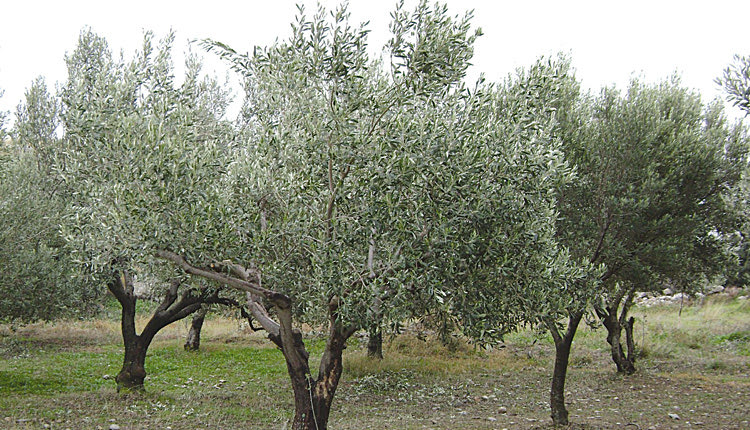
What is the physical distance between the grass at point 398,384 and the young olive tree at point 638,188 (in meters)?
4.94

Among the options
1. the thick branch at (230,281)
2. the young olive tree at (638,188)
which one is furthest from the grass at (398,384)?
the young olive tree at (638,188)

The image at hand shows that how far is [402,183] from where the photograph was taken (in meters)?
8.59

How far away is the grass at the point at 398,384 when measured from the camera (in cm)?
1581

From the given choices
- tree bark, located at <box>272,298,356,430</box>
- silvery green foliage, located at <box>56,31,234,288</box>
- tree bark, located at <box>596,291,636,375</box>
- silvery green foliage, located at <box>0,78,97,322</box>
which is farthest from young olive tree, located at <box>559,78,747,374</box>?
silvery green foliage, located at <box>0,78,97,322</box>

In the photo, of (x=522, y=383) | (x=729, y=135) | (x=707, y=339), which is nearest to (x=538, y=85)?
(x=729, y=135)

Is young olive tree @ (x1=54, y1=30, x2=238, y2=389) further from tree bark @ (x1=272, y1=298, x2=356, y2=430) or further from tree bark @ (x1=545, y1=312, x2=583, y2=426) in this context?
tree bark @ (x1=545, y1=312, x2=583, y2=426)

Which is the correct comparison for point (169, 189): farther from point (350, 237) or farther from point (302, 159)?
point (350, 237)

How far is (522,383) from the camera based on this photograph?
76.9ft

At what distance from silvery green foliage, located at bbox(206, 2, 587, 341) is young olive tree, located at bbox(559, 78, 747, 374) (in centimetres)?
500

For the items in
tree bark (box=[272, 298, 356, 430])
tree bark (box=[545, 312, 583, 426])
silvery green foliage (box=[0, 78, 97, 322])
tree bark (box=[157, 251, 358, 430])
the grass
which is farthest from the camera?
silvery green foliage (box=[0, 78, 97, 322])

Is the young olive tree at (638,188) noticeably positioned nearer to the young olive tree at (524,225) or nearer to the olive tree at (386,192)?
the young olive tree at (524,225)

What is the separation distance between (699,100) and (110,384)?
905 inches

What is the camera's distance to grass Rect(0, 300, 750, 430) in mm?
15812

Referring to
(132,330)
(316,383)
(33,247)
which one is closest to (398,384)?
(132,330)
